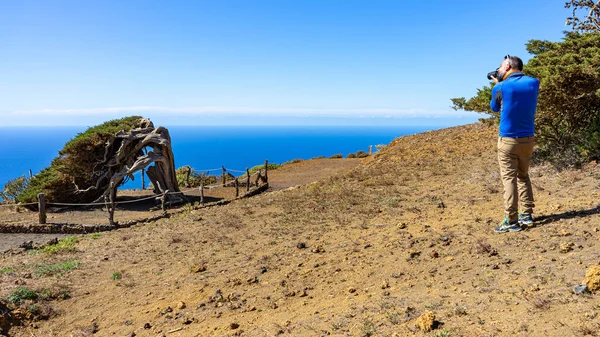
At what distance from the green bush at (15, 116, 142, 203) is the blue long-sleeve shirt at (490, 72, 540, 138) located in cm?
1967

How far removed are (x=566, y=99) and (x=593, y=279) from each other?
776 cm

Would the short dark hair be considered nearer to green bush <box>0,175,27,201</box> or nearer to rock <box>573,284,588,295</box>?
rock <box>573,284,588,295</box>

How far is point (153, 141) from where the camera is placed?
2020 centimetres

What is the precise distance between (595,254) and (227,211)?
10.9 metres

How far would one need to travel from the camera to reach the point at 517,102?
18.9ft

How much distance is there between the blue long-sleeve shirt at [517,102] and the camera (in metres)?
5.71

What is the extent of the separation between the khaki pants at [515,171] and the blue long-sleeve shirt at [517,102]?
0.13m

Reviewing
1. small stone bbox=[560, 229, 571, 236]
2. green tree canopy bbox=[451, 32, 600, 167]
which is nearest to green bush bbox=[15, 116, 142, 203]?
green tree canopy bbox=[451, 32, 600, 167]

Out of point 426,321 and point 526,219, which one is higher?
point 526,219

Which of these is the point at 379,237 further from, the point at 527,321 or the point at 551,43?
the point at 551,43

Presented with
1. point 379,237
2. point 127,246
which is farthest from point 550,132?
point 127,246

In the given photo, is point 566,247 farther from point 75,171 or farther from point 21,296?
point 75,171

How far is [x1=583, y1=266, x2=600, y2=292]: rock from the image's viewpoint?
3918 mm

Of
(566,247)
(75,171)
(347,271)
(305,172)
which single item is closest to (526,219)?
(566,247)
